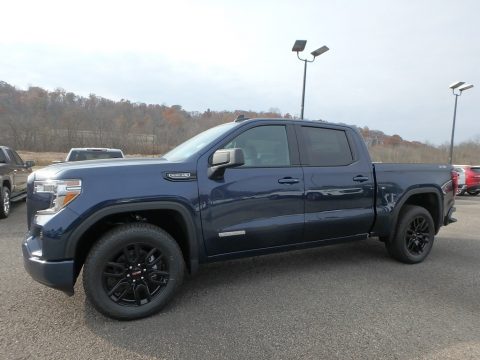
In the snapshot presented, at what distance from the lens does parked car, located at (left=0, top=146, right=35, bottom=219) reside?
314 inches

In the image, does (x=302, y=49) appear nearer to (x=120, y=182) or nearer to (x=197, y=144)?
(x=197, y=144)

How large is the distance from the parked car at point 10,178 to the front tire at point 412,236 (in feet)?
25.6

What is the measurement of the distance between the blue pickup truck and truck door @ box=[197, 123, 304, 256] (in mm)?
11

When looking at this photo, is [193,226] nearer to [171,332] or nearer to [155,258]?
[155,258]

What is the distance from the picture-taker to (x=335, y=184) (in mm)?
4285

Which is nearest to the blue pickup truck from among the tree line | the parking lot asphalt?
the parking lot asphalt

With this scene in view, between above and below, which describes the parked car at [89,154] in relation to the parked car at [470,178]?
above

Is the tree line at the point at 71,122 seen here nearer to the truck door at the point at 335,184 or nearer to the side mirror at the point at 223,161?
the truck door at the point at 335,184

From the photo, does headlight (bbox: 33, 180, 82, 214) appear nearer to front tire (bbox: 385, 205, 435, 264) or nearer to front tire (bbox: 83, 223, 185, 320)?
front tire (bbox: 83, 223, 185, 320)

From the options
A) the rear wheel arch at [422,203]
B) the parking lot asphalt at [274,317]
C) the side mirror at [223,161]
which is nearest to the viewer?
the parking lot asphalt at [274,317]

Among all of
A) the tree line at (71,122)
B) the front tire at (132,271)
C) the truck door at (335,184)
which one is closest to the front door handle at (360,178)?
the truck door at (335,184)

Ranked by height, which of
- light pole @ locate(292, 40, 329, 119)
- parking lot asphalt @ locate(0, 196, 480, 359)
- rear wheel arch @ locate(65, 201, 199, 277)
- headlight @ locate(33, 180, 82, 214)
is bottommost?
parking lot asphalt @ locate(0, 196, 480, 359)

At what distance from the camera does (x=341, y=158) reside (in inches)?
178

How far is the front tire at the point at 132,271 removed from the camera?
3.09 meters
